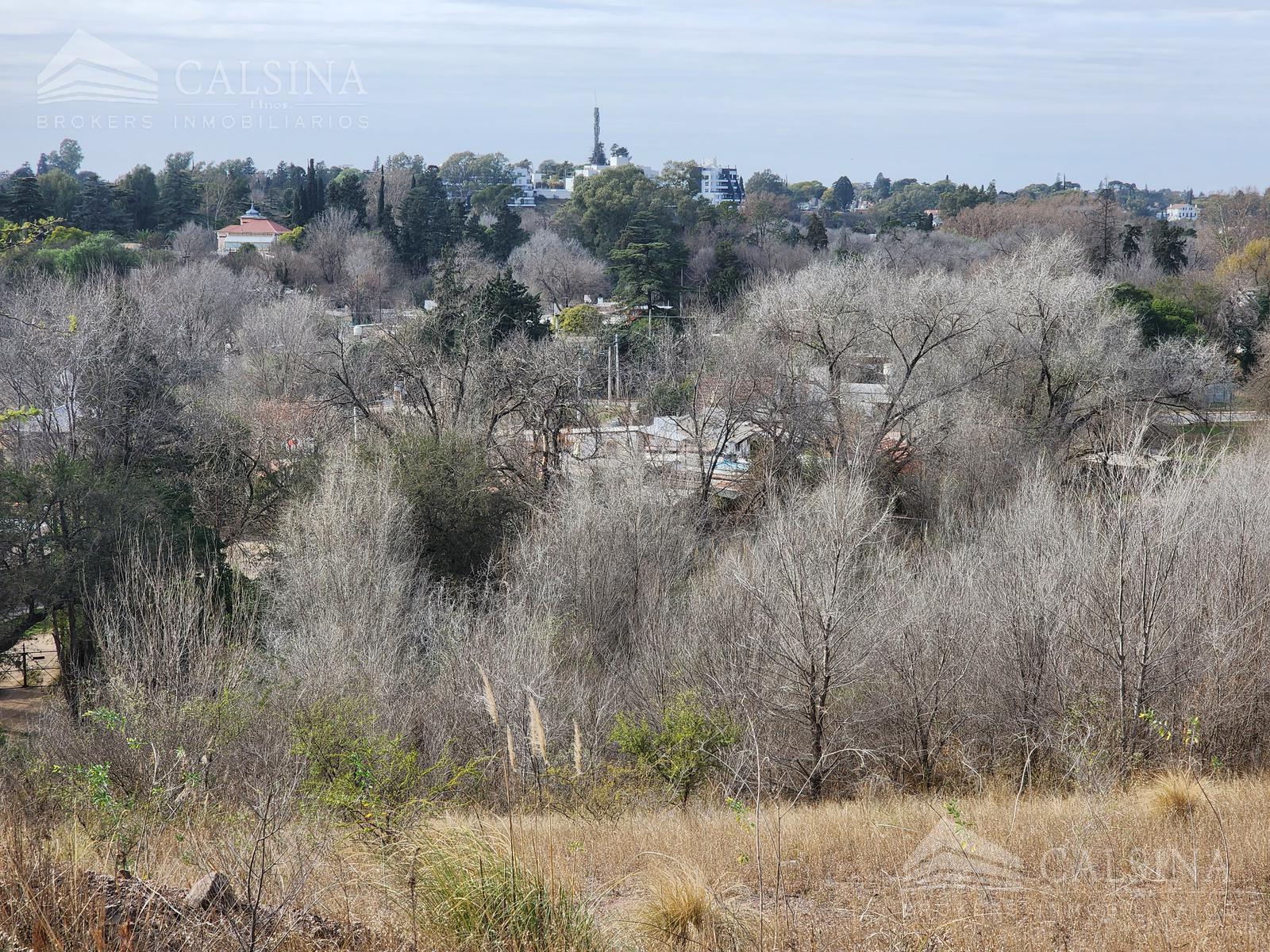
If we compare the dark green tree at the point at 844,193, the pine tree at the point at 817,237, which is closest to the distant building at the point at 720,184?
the dark green tree at the point at 844,193

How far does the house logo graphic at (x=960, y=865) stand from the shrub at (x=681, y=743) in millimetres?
4263

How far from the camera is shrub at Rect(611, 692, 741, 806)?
35.6 feet

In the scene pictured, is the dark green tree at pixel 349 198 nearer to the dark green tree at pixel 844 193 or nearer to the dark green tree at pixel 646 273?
the dark green tree at pixel 646 273

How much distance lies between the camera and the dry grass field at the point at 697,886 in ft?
13.6

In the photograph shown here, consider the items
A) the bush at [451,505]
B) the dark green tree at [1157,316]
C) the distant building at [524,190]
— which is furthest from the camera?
the distant building at [524,190]

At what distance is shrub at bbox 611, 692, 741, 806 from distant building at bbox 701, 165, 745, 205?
11175cm

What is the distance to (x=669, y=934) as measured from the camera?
489 cm

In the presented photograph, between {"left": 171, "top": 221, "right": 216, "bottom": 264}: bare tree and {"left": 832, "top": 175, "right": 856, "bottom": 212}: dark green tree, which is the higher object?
{"left": 832, "top": 175, "right": 856, "bottom": 212}: dark green tree

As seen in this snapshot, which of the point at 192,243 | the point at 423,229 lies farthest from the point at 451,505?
the point at 192,243

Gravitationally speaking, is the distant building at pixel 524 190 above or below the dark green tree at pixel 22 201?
above

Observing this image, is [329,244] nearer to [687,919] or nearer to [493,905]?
[687,919]

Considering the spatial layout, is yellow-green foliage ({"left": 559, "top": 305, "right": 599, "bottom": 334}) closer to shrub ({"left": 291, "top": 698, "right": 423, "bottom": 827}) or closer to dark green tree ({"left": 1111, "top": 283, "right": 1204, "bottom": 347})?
dark green tree ({"left": 1111, "top": 283, "right": 1204, "bottom": 347})

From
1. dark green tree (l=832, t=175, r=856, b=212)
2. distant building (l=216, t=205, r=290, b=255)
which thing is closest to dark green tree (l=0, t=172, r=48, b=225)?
distant building (l=216, t=205, r=290, b=255)

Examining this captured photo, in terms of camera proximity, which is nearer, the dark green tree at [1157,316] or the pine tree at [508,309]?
the pine tree at [508,309]
